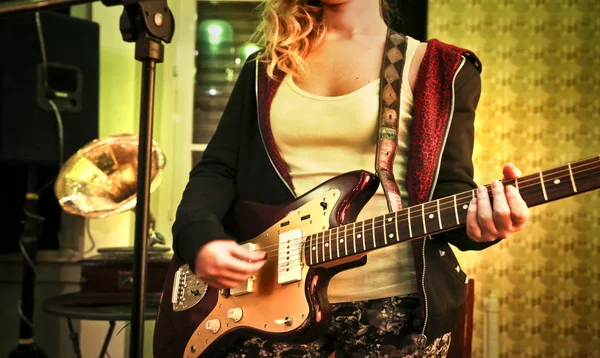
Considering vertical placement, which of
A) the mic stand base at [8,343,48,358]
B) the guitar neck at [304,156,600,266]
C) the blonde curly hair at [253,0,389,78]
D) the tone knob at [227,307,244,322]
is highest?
the blonde curly hair at [253,0,389,78]

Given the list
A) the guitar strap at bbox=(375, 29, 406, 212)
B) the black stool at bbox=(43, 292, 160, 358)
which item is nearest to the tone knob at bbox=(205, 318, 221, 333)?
the guitar strap at bbox=(375, 29, 406, 212)

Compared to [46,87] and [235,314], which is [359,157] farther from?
[46,87]

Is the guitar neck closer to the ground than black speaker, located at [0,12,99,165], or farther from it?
closer to the ground

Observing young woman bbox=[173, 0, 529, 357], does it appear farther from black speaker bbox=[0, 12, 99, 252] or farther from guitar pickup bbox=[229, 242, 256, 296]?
black speaker bbox=[0, 12, 99, 252]

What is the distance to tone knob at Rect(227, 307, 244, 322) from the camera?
1197 mm

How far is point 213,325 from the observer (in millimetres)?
1220

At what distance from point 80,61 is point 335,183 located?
2.00 meters

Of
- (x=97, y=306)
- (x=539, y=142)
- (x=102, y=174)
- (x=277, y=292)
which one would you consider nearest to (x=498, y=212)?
(x=277, y=292)

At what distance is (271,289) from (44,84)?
188 cm

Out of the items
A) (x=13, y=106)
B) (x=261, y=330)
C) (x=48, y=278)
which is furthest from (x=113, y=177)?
(x=261, y=330)

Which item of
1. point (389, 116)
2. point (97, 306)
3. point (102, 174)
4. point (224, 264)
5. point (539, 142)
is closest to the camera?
point (224, 264)

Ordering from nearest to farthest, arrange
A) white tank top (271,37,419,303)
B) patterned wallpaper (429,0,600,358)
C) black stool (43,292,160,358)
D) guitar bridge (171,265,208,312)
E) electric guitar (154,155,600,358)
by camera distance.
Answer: electric guitar (154,155,600,358) → white tank top (271,37,419,303) → guitar bridge (171,265,208,312) → black stool (43,292,160,358) → patterned wallpaper (429,0,600,358)

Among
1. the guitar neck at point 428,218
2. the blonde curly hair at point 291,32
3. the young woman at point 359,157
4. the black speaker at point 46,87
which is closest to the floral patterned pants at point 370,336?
the young woman at point 359,157

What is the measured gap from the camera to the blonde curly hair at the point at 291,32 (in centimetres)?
139
